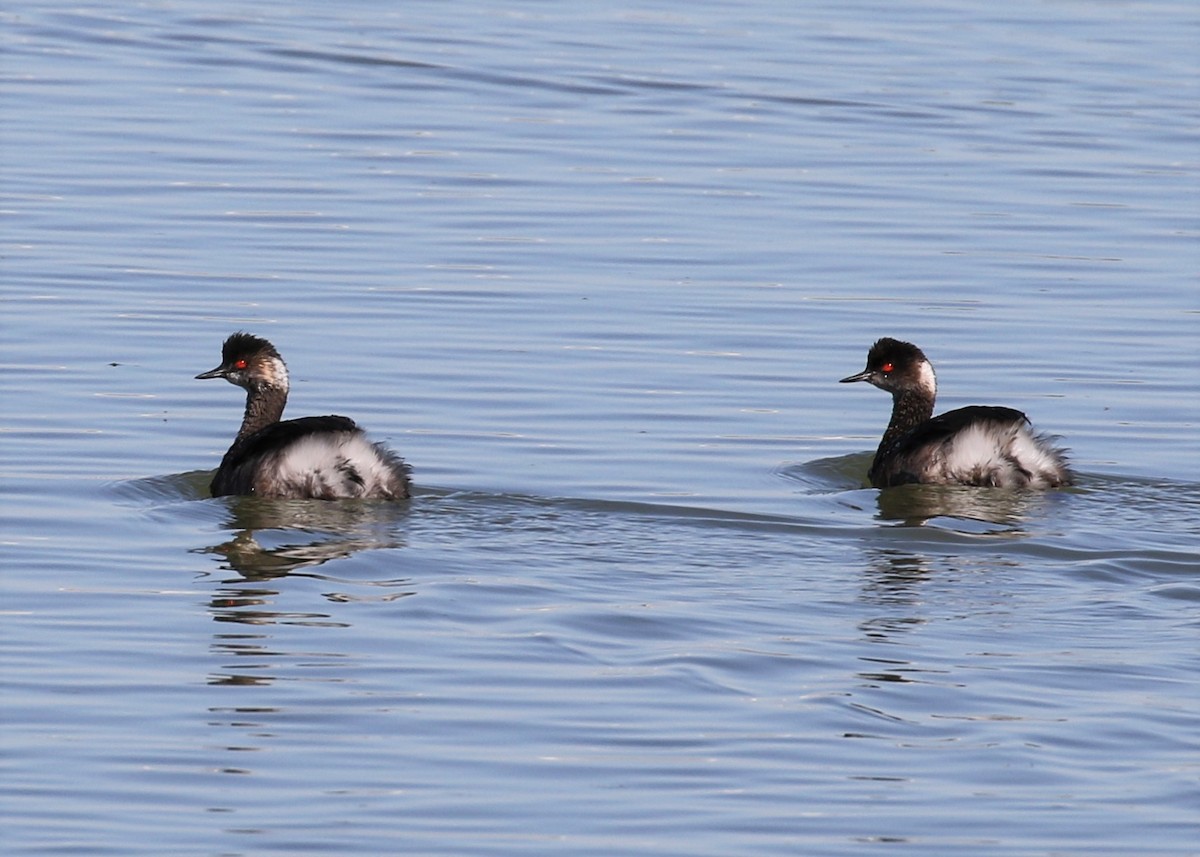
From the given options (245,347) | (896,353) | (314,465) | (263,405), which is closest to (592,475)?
(314,465)

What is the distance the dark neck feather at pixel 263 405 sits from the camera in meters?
11.9

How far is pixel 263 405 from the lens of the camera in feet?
39.2

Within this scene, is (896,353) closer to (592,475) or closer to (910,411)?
(910,411)

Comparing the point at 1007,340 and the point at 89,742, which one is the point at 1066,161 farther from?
the point at 89,742

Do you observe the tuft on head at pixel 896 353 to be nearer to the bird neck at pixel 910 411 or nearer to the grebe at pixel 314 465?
the bird neck at pixel 910 411

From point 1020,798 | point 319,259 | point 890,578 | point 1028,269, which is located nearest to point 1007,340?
point 1028,269

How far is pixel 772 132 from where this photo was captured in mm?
24000

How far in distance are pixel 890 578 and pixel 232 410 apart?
16.6 ft

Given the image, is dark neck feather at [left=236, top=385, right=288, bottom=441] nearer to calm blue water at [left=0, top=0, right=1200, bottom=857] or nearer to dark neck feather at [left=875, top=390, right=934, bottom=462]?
calm blue water at [left=0, top=0, right=1200, bottom=857]

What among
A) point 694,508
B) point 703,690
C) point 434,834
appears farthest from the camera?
point 694,508

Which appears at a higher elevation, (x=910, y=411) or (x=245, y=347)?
(x=245, y=347)

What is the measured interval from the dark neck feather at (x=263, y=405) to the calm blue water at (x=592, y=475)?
16.3 inches

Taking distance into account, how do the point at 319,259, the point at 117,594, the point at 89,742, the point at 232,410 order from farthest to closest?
1. the point at 319,259
2. the point at 232,410
3. the point at 117,594
4. the point at 89,742

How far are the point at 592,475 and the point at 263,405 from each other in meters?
1.63
